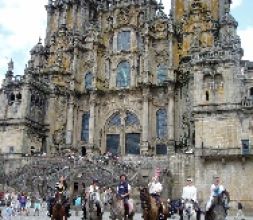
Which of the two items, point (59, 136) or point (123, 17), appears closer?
point (59, 136)

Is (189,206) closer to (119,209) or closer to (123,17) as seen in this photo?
(119,209)

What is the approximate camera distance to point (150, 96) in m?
49.5

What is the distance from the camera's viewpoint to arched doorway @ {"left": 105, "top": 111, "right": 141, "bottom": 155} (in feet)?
163

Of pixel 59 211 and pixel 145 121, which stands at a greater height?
pixel 145 121

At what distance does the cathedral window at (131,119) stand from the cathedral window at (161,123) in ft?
8.31

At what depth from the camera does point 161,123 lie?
162 ft

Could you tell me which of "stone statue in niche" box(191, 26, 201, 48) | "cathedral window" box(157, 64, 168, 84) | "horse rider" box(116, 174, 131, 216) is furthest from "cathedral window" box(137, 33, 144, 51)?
"horse rider" box(116, 174, 131, 216)

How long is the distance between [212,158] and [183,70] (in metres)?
13.0

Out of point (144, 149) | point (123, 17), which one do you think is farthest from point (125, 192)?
point (123, 17)

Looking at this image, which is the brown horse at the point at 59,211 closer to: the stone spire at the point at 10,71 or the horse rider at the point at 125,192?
the horse rider at the point at 125,192

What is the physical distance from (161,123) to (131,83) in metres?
6.11

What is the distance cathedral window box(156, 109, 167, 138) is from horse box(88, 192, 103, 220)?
1223 inches

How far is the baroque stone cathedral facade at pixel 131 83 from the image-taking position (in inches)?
1619

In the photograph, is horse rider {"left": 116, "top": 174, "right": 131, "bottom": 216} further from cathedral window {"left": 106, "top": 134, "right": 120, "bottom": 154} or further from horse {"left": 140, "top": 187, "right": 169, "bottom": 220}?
cathedral window {"left": 106, "top": 134, "right": 120, "bottom": 154}
